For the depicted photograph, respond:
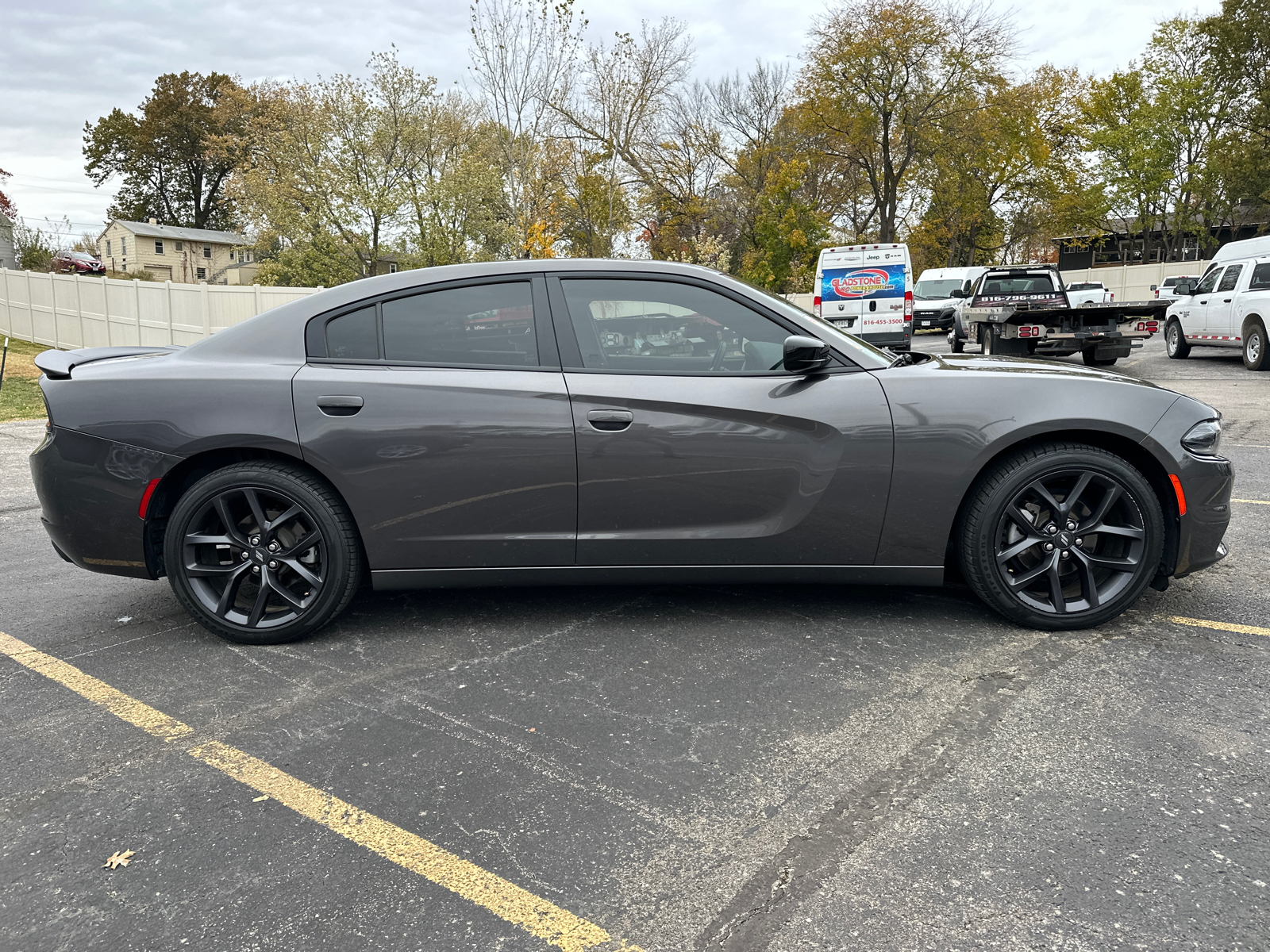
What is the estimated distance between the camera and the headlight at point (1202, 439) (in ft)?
11.8

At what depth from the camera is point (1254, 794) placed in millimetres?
2438

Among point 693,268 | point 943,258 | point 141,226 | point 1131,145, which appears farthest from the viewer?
point 141,226

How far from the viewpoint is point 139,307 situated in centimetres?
2034

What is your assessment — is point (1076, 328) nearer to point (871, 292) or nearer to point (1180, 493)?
point (871, 292)

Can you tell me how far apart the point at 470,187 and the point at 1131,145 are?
32590mm

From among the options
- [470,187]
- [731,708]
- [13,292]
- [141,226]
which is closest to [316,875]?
[731,708]

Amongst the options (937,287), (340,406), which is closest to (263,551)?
(340,406)

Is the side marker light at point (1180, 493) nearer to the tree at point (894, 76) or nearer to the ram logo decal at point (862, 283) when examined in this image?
the ram logo decal at point (862, 283)

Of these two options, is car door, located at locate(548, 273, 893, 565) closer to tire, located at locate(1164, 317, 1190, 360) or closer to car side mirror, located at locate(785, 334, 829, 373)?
car side mirror, located at locate(785, 334, 829, 373)

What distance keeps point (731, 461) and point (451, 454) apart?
1.11 metres

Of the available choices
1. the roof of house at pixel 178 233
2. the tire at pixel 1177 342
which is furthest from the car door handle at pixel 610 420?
the roof of house at pixel 178 233

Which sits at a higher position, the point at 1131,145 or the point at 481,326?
the point at 1131,145

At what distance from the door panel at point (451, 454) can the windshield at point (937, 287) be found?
2734 cm

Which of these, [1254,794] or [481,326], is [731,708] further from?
[481,326]
